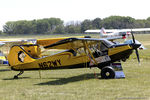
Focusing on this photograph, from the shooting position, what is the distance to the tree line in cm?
13362

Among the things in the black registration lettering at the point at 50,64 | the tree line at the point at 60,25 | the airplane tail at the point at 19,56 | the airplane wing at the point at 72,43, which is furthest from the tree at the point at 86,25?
the airplane wing at the point at 72,43

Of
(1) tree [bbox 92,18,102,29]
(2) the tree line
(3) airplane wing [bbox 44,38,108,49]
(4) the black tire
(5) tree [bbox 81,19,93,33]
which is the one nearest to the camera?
(3) airplane wing [bbox 44,38,108,49]

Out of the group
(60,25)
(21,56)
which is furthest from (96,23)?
(21,56)

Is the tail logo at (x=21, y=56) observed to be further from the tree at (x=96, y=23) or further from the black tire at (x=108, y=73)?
the tree at (x=96, y=23)

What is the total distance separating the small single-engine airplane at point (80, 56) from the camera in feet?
42.4

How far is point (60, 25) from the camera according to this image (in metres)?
160

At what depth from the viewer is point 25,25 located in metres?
150

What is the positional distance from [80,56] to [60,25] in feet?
485

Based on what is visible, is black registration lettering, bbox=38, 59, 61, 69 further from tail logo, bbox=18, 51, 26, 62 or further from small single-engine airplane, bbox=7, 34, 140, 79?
tail logo, bbox=18, 51, 26, 62

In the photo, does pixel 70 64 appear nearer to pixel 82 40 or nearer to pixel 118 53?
pixel 82 40

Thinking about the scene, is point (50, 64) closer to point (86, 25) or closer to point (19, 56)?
point (19, 56)

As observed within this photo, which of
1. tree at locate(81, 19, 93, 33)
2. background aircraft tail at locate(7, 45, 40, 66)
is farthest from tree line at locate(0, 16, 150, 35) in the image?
background aircraft tail at locate(7, 45, 40, 66)

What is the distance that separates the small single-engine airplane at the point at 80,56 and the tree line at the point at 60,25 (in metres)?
115

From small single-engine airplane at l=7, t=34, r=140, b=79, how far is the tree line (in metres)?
115
